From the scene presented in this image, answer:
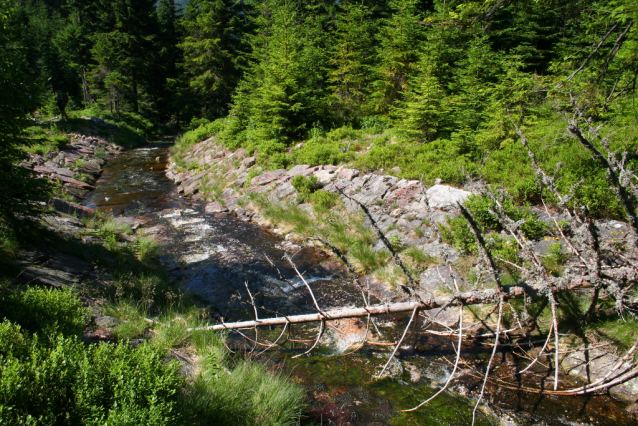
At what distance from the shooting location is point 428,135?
13.8 meters

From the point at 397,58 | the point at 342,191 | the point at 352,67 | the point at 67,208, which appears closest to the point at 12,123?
the point at 67,208

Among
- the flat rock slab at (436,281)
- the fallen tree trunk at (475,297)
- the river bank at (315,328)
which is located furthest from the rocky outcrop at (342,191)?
the river bank at (315,328)

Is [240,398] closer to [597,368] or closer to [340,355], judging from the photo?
[340,355]

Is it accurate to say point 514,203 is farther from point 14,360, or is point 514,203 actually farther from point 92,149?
point 92,149

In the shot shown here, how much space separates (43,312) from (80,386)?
1.75 m

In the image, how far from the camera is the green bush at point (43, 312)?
3697mm

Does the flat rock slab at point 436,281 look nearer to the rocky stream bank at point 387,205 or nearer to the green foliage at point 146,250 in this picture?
the rocky stream bank at point 387,205

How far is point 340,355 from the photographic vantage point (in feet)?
17.5

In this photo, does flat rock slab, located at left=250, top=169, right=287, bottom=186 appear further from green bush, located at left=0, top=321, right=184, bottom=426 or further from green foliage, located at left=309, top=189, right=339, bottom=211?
green bush, located at left=0, top=321, right=184, bottom=426

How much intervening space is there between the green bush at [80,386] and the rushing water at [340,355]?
1866 mm

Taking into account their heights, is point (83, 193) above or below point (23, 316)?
below

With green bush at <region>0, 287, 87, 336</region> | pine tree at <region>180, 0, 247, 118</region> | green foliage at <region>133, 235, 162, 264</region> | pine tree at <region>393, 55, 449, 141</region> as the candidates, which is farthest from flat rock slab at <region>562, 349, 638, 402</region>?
pine tree at <region>180, 0, 247, 118</region>

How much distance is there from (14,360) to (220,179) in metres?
14.8

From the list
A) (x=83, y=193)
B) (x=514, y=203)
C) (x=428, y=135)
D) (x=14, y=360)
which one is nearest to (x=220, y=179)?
(x=83, y=193)
